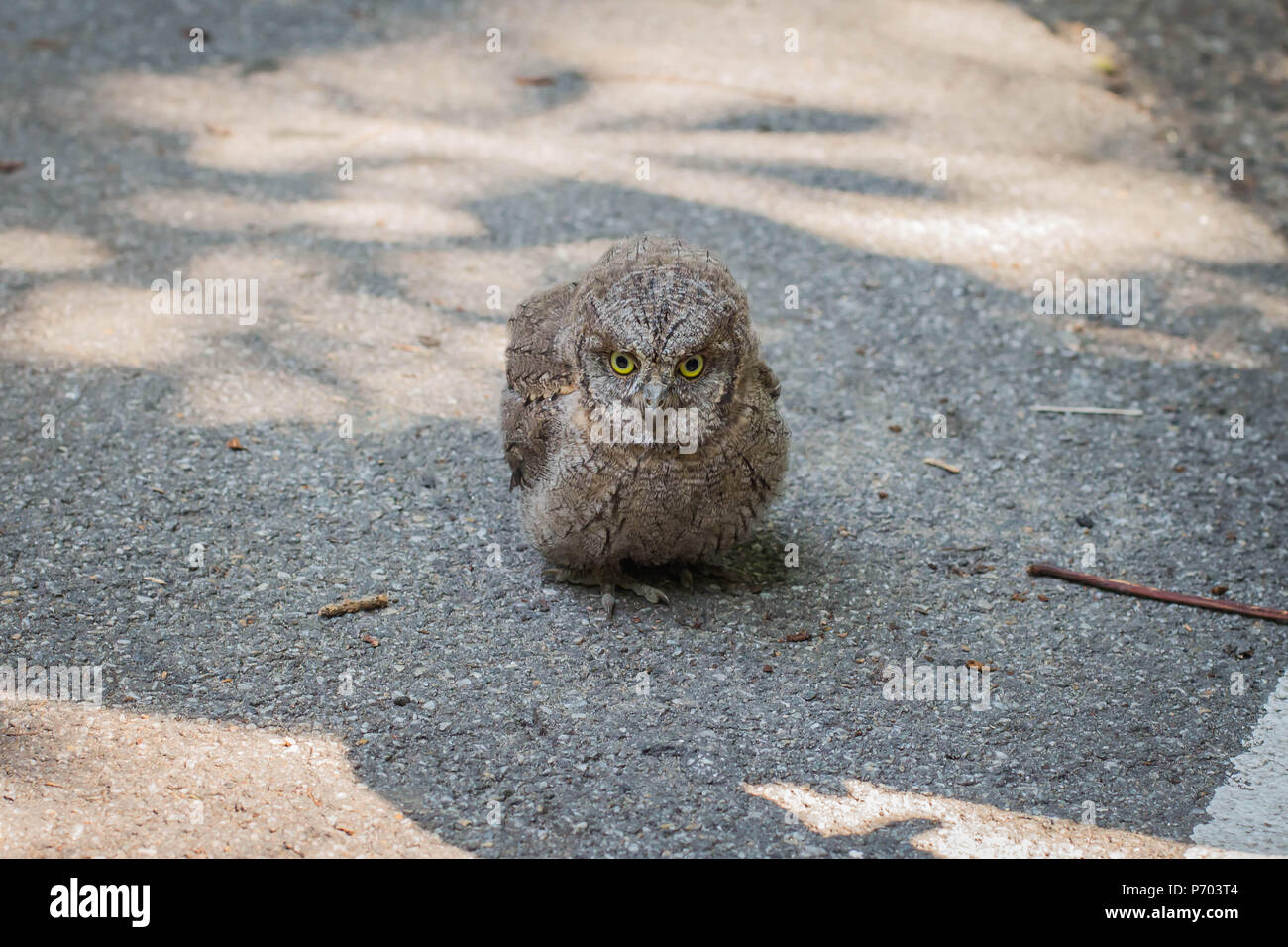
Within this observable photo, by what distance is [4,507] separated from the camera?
5.17 meters

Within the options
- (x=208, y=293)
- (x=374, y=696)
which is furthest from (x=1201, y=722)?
(x=208, y=293)

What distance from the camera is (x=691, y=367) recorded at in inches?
169

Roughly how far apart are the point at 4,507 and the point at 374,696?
204 centimetres

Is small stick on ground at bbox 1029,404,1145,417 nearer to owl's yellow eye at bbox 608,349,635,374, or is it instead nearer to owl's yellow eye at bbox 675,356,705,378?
owl's yellow eye at bbox 675,356,705,378

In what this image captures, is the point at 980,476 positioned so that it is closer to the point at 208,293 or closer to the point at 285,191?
the point at 208,293

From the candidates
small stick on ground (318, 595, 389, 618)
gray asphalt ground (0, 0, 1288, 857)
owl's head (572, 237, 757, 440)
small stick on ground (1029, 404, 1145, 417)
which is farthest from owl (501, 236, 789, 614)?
small stick on ground (1029, 404, 1145, 417)

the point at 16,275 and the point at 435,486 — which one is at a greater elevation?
the point at 16,275

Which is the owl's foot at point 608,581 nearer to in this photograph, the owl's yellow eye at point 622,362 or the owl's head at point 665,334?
the owl's head at point 665,334

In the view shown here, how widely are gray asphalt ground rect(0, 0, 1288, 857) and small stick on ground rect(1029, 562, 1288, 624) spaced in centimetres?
5

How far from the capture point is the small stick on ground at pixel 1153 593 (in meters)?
4.98

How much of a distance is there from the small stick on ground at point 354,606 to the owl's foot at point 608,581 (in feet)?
2.22

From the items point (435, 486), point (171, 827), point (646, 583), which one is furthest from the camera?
point (435, 486)

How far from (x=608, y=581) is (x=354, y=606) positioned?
1020 mm

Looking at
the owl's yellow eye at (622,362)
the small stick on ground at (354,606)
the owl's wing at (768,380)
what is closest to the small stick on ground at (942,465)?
the owl's wing at (768,380)
